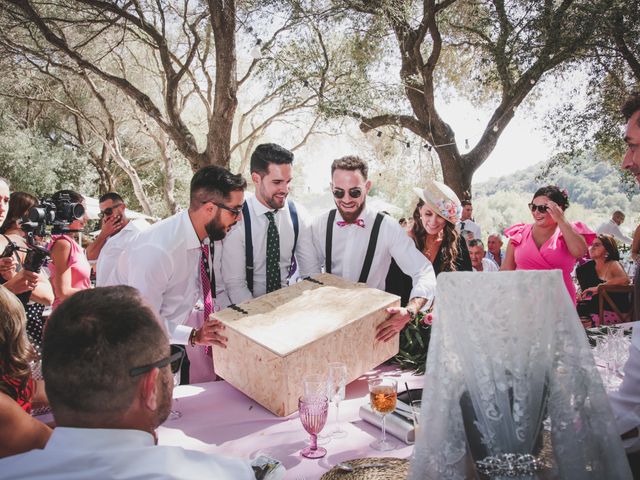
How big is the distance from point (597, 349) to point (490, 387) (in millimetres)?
1381

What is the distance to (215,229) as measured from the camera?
2818 mm

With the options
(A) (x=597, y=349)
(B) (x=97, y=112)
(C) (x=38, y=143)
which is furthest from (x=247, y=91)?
(A) (x=597, y=349)

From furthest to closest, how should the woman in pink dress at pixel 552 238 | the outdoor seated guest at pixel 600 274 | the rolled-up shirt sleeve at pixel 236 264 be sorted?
Result: 1. the outdoor seated guest at pixel 600 274
2. the woman in pink dress at pixel 552 238
3. the rolled-up shirt sleeve at pixel 236 264

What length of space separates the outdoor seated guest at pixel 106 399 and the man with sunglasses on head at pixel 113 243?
183 centimetres

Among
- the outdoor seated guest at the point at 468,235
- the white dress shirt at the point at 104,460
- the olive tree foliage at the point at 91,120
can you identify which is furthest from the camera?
the olive tree foliage at the point at 91,120

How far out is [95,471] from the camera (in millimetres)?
1009

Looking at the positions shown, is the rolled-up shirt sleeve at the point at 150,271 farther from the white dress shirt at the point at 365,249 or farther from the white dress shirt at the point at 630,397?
the white dress shirt at the point at 630,397

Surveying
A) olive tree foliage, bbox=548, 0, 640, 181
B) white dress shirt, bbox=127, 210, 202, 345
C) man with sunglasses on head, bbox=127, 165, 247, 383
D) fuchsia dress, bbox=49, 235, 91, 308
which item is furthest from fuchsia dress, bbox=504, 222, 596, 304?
olive tree foliage, bbox=548, 0, 640, 181

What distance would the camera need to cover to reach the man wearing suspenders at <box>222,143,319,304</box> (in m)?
3.13

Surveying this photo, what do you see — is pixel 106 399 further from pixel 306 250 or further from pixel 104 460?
pixel 306 250

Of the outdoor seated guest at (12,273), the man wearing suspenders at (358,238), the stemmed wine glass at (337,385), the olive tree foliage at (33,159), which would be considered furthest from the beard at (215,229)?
the olive tree foliage at (33,159)

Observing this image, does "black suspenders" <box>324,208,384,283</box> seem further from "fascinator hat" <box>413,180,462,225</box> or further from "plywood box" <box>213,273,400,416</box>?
"plywood box" <box>213,273,400,416</box>

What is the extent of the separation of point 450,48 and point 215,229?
1113 cm

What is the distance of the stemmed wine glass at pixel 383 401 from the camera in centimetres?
176
